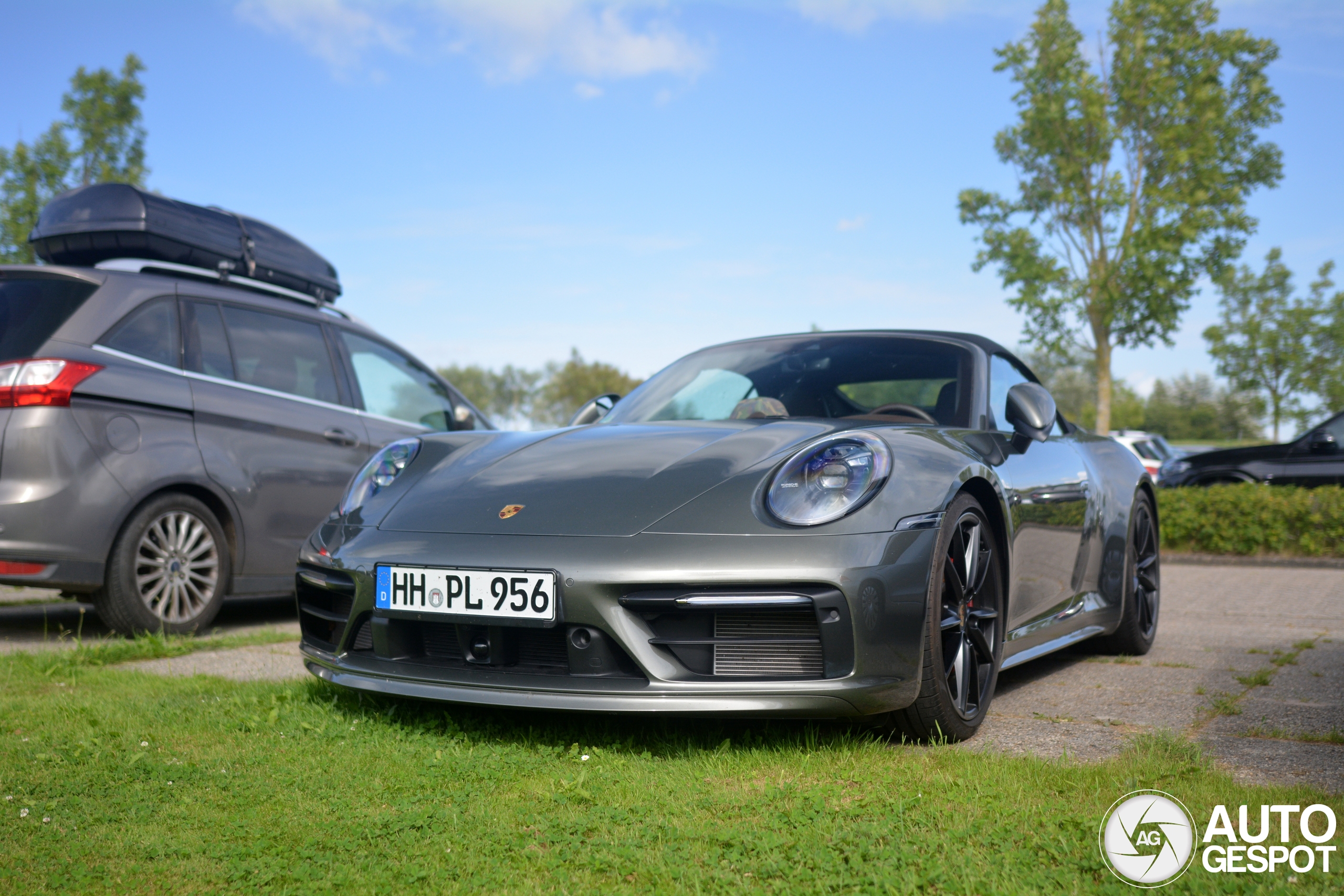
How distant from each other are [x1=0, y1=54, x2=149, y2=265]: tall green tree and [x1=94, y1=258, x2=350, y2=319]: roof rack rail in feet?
47.1

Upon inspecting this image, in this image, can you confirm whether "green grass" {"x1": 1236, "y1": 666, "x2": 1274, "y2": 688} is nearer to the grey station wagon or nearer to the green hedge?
the grey station wagon

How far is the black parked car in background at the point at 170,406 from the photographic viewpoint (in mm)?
4652

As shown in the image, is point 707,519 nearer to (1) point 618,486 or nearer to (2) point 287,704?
(1) point 618,486

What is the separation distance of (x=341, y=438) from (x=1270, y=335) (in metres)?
42.1

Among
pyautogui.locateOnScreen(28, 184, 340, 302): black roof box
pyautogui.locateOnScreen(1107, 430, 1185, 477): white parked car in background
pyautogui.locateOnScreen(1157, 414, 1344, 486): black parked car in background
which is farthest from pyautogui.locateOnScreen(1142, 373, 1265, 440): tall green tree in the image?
pyautogui.locateOnScreen(28, 184, 340, 302): black roof box

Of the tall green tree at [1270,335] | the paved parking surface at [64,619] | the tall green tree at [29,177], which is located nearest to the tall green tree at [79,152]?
the tall green tree at [29,177]

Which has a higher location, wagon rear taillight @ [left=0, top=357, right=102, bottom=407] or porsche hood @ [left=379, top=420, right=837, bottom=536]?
wagon rear taillight @ [left=0, top=357, right=102, bottom=407]

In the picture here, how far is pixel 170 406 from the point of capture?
515 cm

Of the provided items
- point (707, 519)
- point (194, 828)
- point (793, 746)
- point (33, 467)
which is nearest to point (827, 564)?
point (707, 519)

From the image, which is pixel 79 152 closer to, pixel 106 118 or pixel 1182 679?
pixel 106 118

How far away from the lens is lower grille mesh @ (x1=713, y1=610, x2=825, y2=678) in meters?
2.65

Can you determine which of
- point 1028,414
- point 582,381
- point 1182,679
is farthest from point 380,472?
point 582,381

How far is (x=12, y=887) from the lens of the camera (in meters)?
1.91

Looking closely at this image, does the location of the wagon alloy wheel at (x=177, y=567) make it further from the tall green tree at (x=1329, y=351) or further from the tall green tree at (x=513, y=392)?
the tall green tree at (x=513, y=392)
